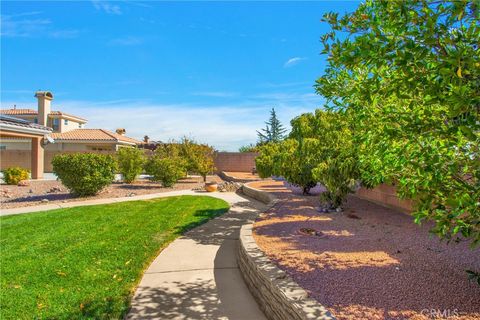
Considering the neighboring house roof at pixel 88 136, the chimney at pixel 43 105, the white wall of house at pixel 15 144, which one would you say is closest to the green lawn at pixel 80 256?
the chimney at pixel 43 105

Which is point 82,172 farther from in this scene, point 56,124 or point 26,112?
point 26,112

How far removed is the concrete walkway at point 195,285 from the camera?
365cm

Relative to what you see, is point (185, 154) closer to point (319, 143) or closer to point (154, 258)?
point (319, 143)

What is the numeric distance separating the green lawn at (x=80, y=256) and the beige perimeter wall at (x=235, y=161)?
20.8 meters

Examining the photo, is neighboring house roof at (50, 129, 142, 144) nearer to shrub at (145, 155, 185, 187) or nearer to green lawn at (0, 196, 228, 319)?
shrub at (145, 155, 185, 187)

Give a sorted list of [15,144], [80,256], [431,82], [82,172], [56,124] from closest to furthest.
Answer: [431,82], [80,256], [82,172], [15,144], [56,124]

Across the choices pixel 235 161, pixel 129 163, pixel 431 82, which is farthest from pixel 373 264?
pixel 235 161

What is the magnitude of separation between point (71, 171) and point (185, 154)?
28.8 ft

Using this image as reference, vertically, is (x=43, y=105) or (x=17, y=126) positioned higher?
(x=43, y=105)

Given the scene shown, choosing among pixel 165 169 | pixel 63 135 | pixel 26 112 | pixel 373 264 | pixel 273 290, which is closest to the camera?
pixel 273 290

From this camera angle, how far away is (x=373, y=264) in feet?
13.9

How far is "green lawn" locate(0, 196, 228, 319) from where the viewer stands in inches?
149

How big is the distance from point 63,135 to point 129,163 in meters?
20.4

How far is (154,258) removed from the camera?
18.1 feet
